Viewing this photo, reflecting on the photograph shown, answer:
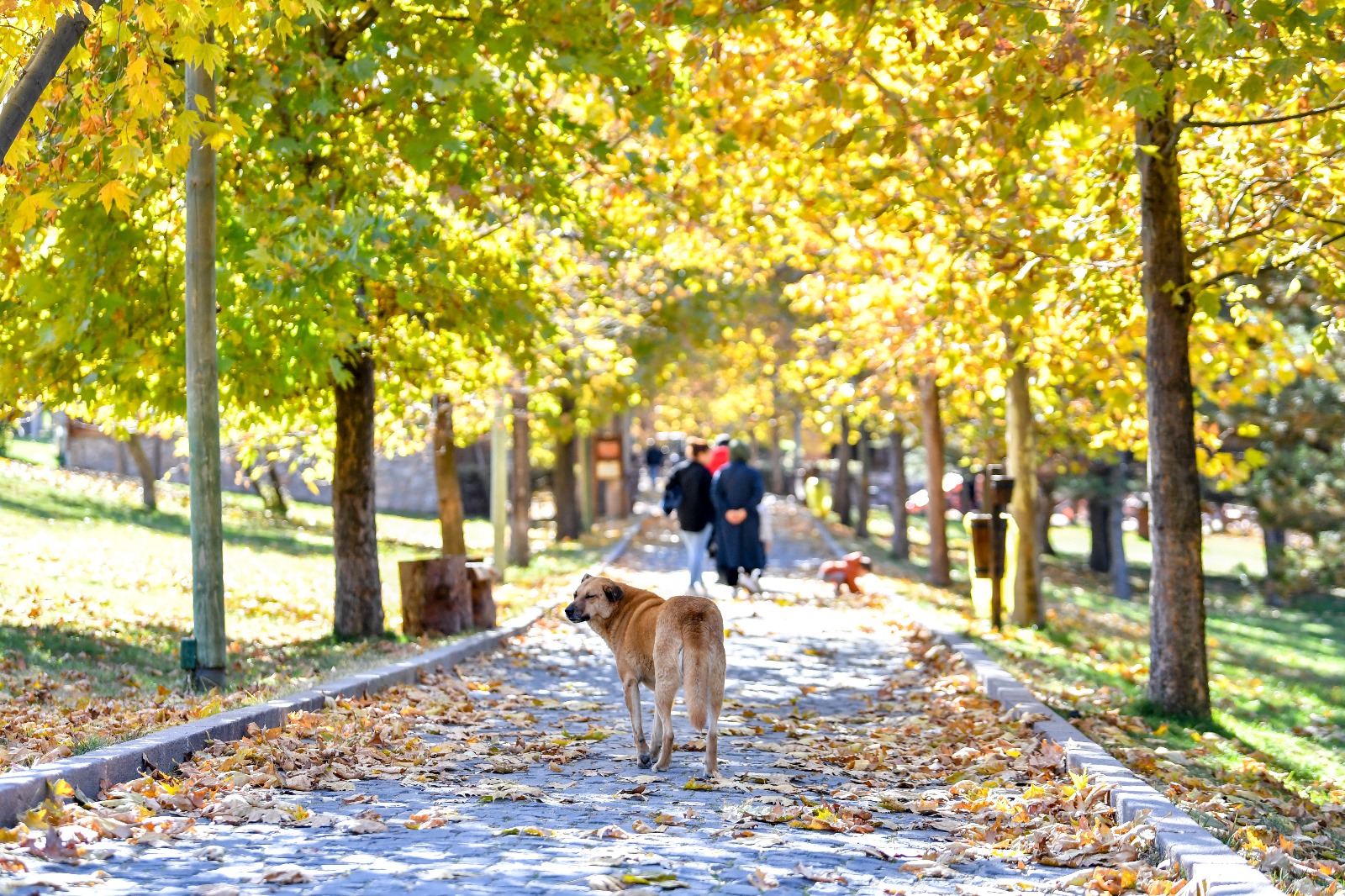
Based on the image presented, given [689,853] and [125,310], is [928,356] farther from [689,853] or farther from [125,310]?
[689,853]

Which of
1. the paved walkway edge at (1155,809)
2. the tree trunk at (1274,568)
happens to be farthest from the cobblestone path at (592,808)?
the tree trunk at (1274,568)

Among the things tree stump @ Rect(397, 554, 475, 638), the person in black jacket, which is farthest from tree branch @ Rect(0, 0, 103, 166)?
the person in black jacket

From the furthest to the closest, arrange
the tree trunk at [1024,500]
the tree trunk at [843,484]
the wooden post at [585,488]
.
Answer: the tree trunk at [843,484] < the wooden post at [585,488] < the tree trunk at [1024,500]

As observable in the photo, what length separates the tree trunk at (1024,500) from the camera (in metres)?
17.8

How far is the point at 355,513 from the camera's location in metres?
14.8

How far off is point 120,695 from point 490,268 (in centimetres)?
560

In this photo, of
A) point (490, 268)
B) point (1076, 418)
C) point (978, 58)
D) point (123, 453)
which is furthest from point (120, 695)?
point (123, 453)

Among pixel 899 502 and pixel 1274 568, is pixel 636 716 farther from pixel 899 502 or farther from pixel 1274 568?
pixel 899 502

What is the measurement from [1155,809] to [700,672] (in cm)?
222

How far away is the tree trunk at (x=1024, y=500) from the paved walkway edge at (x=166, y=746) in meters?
8.22

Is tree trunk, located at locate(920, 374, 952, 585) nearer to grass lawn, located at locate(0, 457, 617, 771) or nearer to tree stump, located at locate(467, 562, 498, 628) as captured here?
grass lawn, located at locate(0, 457, 617, 771)

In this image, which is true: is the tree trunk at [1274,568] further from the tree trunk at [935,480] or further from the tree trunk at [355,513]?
the tree trunk at [355,513]

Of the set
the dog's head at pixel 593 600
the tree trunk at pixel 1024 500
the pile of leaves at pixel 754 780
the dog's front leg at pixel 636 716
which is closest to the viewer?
the pile of leaves at pixel 754 780

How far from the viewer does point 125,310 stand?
12336mm
